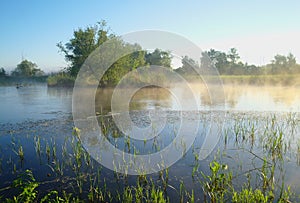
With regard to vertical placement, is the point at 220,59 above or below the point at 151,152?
above

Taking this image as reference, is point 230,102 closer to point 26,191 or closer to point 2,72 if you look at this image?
point 26,191

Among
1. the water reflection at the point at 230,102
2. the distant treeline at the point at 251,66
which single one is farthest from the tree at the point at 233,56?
the water reflection at the point at 230,102

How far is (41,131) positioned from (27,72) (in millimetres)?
55103

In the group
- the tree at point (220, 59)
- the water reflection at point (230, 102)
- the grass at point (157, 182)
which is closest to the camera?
the grass at point (157, 182)

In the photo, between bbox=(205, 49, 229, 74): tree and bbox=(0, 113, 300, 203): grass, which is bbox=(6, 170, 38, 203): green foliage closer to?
bbox=(0, 113, 300, 203): grass

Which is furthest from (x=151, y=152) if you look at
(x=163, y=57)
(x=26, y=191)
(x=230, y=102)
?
(x=230, y=102)

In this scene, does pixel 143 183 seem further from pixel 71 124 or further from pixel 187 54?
pixel 71 124

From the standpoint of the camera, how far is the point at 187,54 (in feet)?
19.0

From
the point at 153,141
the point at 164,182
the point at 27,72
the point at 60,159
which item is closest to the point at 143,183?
the point at 164,182

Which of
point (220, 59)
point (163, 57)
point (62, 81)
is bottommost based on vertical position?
point (62, 81)

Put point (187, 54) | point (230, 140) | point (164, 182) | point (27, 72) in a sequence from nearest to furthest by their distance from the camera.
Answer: point (164, 182), point (187, 54), point (230, 140), point (27, 72)

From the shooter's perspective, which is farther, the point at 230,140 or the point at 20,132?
the point at 20,132

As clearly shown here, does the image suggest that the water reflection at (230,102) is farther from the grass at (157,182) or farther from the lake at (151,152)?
the grass at (157,182)

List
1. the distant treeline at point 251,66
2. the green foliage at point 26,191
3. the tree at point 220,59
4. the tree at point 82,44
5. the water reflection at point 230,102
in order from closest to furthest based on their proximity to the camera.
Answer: the green foliage at point 26,191 < the water reflection at point 230,102 < the tree at point 82,44 < the distant treeline at point 251,66 < the tree at point 220,59
